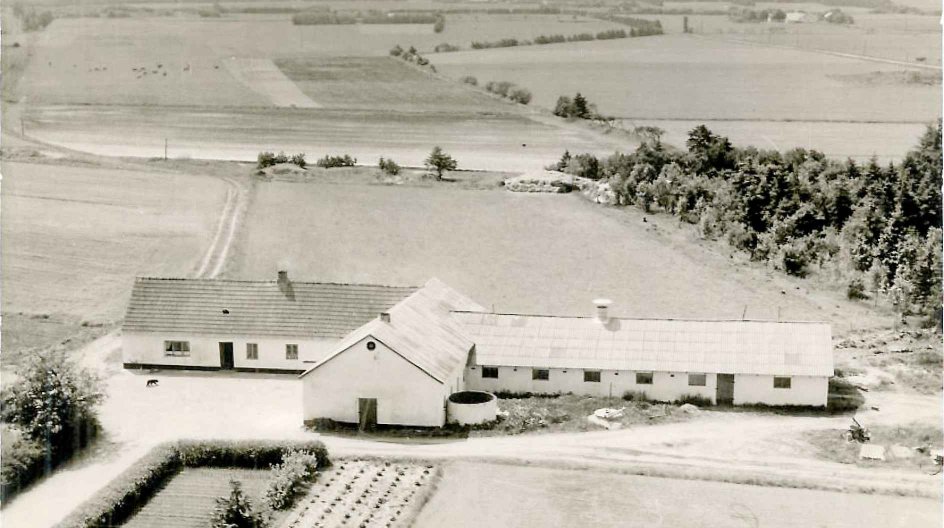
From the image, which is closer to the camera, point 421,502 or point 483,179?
point 421,502

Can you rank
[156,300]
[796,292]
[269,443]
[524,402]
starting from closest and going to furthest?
[269,443]
[524,402]
[156,300]
[796,292]

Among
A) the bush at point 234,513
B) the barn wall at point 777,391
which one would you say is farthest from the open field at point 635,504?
the barn wall at point 777,391

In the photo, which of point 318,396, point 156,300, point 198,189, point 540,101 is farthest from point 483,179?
point 318,396

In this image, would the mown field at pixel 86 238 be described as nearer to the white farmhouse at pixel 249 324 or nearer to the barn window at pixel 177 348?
the white farmhouse at pixel 249 324

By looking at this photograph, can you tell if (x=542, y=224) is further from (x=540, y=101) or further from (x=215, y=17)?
(x=215, y=17)

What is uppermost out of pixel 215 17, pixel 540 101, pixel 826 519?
pixel 215 17

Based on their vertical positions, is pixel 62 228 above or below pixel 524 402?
above

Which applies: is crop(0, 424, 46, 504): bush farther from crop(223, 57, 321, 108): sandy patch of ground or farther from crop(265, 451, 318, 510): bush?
crop(223, 57, 321, 108): sandy patch of ground
